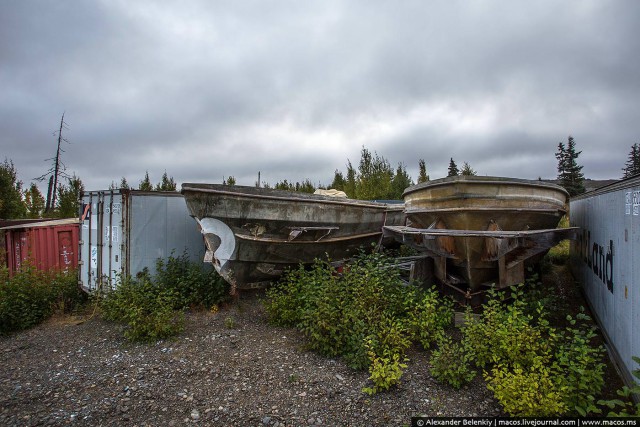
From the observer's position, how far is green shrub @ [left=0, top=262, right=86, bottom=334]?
595 centimetres

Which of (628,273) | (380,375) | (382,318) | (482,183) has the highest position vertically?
(482,183)

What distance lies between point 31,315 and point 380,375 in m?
6.35

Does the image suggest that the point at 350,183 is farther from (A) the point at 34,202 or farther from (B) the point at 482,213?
(A) the point at 34,202

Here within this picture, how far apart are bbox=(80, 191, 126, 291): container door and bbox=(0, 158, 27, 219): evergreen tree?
18161 mm

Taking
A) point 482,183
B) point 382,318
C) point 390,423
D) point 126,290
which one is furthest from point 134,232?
point 482,183

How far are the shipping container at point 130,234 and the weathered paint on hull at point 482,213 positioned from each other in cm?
463

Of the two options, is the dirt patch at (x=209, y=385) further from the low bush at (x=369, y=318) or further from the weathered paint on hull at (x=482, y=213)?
the weathered paint on hull at (x=482, y=213)

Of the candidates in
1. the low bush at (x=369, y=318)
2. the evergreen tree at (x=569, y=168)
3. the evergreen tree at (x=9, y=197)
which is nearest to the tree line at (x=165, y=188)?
the evergreen tree at (x=9, y=197)

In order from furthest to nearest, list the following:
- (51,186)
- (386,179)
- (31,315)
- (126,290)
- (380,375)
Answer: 1. (51,186)
2. (386,179)
3. (31,315)
4. (126,290)
5. (380,375)

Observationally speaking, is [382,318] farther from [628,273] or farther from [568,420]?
[628,273]

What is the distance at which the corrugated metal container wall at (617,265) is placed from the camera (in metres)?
2.93

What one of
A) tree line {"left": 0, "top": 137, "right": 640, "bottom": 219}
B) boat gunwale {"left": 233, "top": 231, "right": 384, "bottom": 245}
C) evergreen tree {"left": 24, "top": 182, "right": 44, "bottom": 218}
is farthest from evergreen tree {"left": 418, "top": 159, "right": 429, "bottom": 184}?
evergreen tree {"left": 24, "top": 182, "right": 44, "bottom": 218}

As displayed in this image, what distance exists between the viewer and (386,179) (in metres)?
15.6

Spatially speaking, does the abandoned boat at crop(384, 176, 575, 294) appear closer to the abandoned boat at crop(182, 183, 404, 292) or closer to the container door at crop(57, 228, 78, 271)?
the abandoned boat at crop(182, 183, 404, 292)
